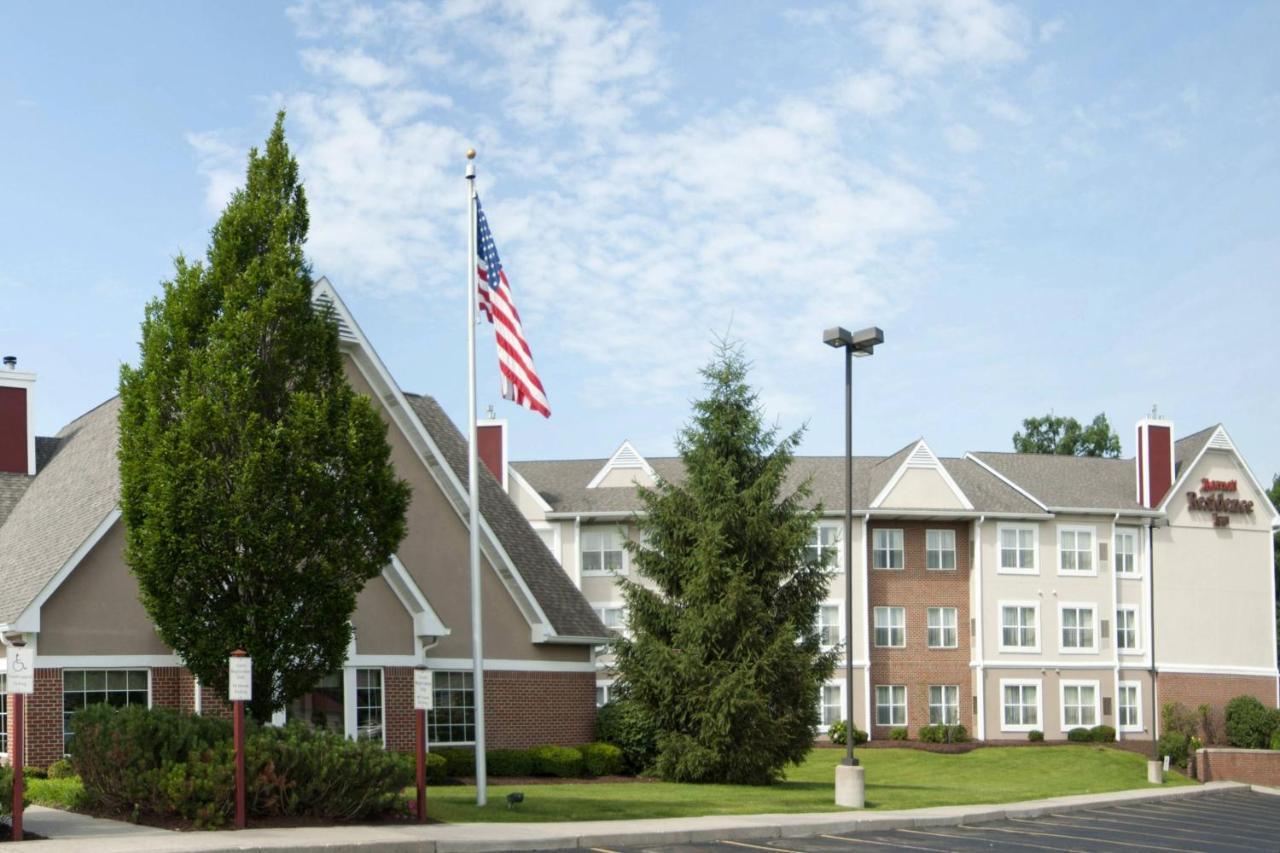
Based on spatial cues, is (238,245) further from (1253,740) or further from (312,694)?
(1253,740)

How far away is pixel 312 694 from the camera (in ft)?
88.8

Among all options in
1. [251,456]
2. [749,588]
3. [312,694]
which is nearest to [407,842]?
[251,456]

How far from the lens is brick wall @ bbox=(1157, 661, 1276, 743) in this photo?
2346 inches

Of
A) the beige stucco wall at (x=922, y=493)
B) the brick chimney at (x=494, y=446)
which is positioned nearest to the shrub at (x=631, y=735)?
the brick chimney at (x=494, y=446)

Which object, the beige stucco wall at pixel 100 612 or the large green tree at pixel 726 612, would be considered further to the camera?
the large green tree at pixel 726 612

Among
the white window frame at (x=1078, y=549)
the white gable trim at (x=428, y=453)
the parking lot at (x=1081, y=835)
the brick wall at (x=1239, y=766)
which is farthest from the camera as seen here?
the white window frame at (x=1078, y=549)

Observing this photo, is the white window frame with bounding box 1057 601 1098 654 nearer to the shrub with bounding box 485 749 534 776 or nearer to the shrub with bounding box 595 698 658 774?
the shrub with bounding box 595 698 658 774

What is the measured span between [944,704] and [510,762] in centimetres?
3218

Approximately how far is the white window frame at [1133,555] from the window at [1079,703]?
4.87m

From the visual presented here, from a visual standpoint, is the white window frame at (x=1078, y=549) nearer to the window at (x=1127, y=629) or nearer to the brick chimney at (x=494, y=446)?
the window at (x=1127, y=629)

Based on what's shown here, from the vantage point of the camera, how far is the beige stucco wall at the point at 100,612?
79.7ft

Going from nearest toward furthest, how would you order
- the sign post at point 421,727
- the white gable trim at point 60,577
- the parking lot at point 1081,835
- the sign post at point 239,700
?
the sign post at point 239,700 < the sign post at point 421,727 < the parking lot at point 1081,835 < the white gable trim at point 60,577

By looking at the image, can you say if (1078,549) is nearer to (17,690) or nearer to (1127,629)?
(1127,629)

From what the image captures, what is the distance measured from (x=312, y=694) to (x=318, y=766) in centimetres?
924
